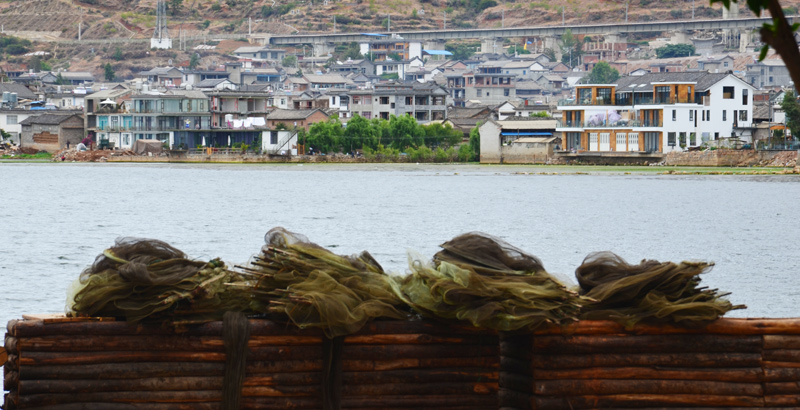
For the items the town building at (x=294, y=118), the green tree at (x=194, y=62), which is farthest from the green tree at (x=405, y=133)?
the green tree at (x=194, y=62)

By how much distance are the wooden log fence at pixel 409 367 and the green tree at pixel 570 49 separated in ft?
593

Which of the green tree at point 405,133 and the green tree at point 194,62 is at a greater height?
the green tree at point 194,62

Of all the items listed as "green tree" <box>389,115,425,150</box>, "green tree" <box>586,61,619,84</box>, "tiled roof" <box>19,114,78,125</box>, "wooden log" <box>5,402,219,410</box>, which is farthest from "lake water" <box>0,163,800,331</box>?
"green tree" <box>586,61,619,84</box>

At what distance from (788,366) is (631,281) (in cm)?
106

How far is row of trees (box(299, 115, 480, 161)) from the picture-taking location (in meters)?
83.8

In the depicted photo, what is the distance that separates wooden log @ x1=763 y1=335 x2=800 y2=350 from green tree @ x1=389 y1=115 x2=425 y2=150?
3034 inches

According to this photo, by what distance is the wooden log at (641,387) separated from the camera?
6.88 metres

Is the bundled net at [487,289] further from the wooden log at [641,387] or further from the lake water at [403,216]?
the lake water at [403,216]

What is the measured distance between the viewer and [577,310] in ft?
23.2

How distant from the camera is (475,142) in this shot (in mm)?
84000

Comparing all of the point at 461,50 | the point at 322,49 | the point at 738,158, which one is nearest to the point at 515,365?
the point at 738,158

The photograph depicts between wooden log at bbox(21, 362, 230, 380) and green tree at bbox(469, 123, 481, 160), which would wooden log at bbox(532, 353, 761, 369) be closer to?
wooden log at bbox(21, 362, 230, 380)

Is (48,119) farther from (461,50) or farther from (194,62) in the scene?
(461,50)

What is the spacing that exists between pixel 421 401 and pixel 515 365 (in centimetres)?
62
